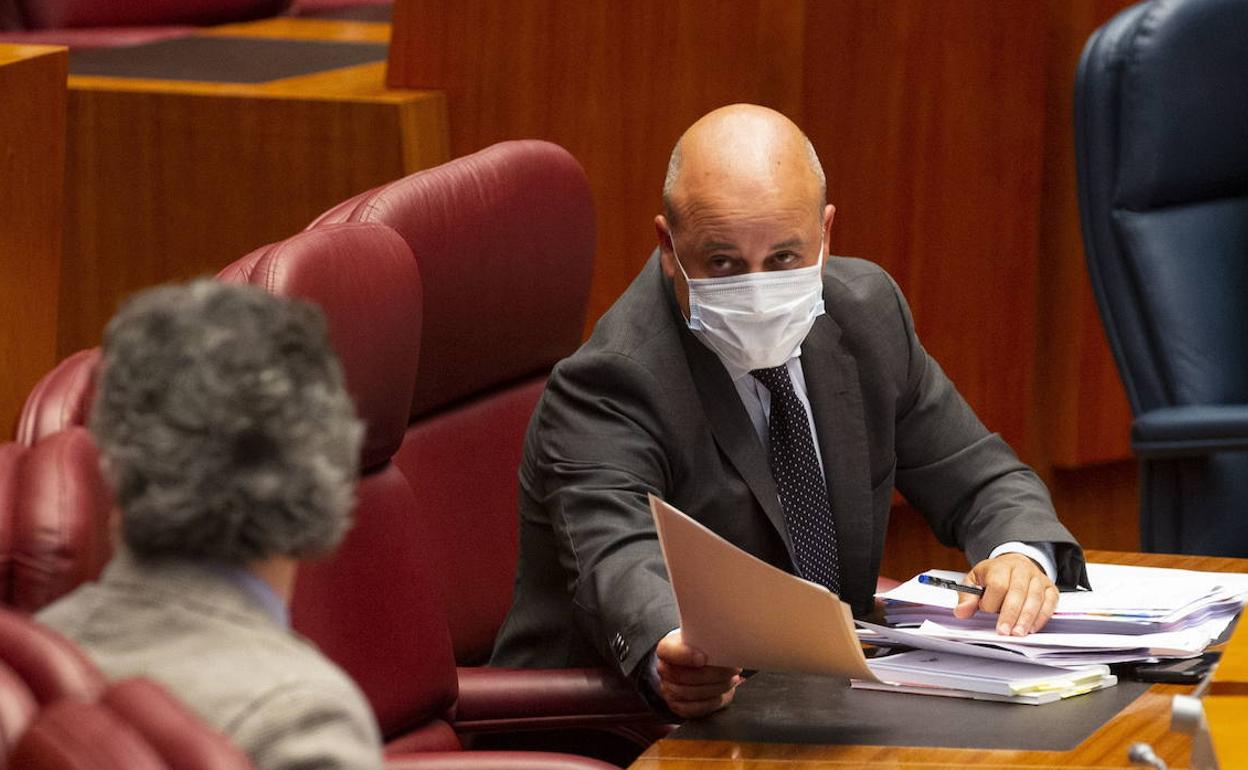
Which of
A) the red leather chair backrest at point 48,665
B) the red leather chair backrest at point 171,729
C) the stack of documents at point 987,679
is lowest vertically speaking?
the stack of documents at point 987,679

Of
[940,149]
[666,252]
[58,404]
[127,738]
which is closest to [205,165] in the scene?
[940,149]

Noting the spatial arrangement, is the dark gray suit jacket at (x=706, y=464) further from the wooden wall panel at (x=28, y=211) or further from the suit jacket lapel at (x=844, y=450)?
the wooden wall panel at (x=28, y=211)

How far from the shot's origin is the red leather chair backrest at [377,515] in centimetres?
188

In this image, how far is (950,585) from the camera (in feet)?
6.59

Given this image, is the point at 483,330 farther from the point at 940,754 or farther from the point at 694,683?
the point at 940,754

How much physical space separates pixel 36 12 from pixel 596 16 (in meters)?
1.74

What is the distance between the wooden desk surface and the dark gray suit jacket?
0.93ft

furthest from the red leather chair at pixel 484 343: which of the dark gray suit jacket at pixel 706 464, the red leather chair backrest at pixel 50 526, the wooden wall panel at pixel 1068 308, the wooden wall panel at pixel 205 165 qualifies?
the wooden wall panel at pixel 1068 308

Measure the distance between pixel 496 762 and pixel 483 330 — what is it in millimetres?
722

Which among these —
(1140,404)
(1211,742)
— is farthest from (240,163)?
(1211,742)

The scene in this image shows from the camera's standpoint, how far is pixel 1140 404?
2.83 m

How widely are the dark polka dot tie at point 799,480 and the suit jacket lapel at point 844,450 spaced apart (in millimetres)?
25

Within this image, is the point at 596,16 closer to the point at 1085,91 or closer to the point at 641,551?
the point at 1085,91

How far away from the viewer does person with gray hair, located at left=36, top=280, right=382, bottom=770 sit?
0.99 meters
